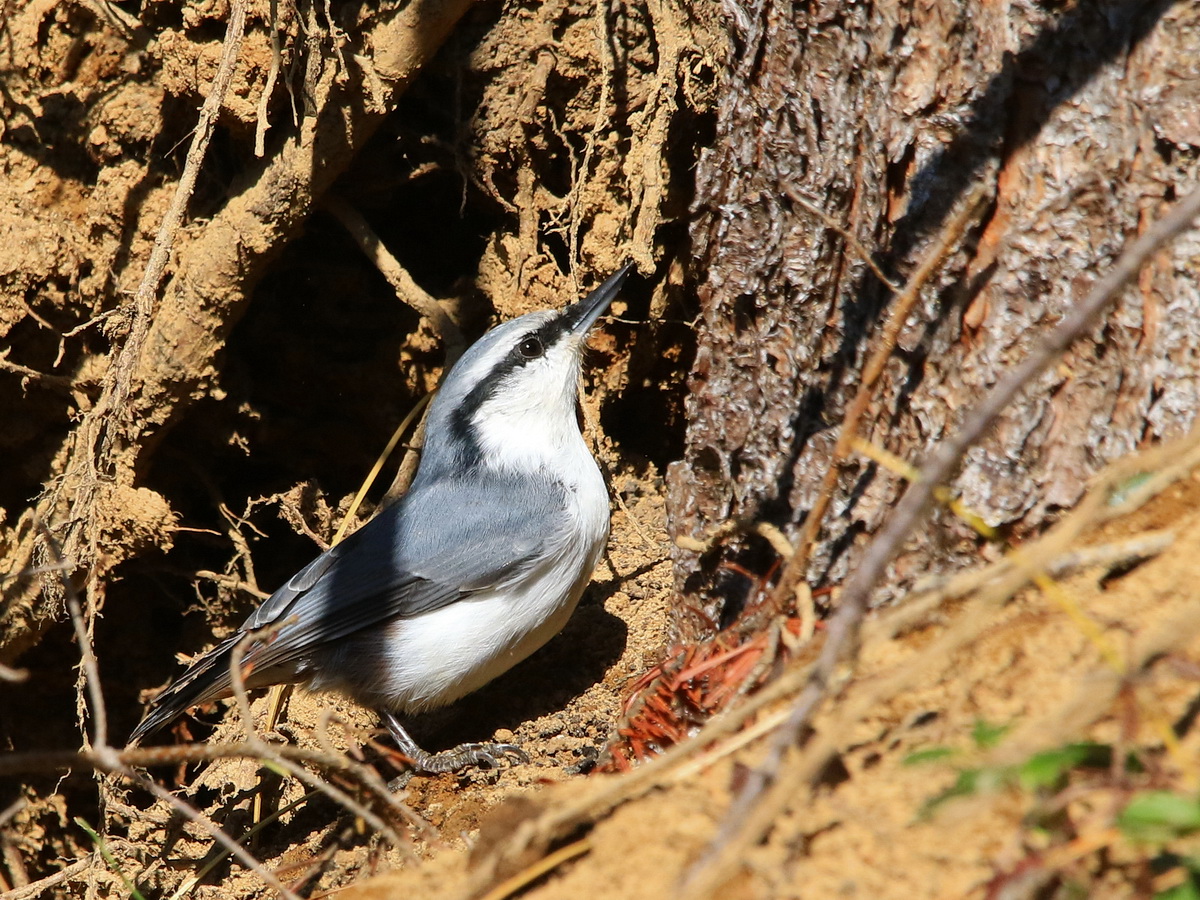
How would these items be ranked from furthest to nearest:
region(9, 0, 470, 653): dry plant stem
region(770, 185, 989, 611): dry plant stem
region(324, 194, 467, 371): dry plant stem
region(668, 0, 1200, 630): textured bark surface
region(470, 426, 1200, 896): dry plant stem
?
region(324, 194, 467, 371): dry plant stem → region(9, 0, 470, 653): dry plant stem → region(668, 0, 1200, 630): textured bark surface → region(770, 185, 989, 611): dry plant stem → region(470, 426, 1200, 896): dry plant stem

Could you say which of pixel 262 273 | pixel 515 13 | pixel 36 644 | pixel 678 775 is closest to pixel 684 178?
pixel 515 13

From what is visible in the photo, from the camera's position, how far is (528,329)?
4.31m

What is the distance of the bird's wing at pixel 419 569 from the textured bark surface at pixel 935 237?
1.31m

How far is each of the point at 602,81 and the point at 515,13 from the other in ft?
1.70

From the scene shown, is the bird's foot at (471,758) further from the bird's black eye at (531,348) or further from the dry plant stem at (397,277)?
the dry plant stem at (397,277)

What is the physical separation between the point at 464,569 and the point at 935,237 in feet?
7.35

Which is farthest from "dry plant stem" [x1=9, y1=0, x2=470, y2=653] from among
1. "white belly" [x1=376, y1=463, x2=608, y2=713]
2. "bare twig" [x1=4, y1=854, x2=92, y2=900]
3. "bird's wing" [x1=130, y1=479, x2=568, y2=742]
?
Result: "white belly" [x1=376, y1=463, x2=608, y2=713]

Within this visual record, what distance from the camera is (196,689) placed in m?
4.12

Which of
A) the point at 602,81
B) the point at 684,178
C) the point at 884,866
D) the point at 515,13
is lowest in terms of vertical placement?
the point at 884,866

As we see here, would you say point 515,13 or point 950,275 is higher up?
point 515,13

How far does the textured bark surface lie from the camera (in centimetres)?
230

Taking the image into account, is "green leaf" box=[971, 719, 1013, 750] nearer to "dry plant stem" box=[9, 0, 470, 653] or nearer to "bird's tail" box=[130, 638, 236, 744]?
"bird's tail" box=[130, 638, 236, 744]

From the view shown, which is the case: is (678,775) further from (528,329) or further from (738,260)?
(528,329)

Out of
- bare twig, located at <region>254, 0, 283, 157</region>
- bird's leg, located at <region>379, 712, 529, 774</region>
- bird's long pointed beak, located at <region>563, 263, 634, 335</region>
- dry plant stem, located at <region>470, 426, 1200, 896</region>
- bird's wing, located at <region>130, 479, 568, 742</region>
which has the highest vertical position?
bare twig, located at <region>254, 0, 283, 157</region>
